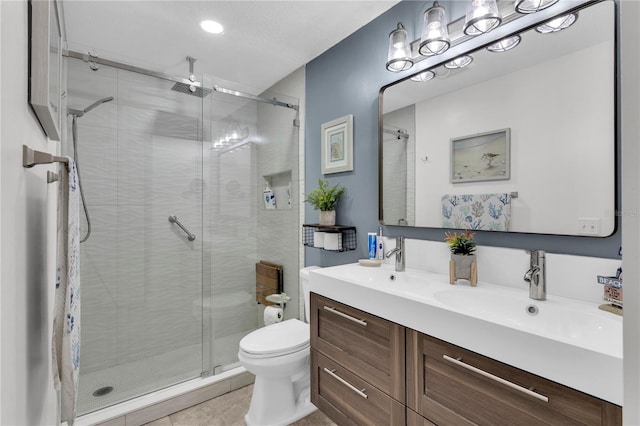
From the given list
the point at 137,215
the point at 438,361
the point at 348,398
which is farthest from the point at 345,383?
the point at 137,215

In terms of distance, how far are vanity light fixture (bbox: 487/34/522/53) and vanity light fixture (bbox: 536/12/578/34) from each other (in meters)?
0.08

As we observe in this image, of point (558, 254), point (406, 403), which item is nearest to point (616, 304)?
point (558, 254)

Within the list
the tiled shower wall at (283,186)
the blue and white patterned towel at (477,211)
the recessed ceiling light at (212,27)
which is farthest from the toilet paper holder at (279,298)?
the recessed ceiling light at (212,27)

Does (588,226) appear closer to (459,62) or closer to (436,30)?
(459,62)

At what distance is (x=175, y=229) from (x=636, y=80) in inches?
100

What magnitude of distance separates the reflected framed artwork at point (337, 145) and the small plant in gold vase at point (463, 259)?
90cm

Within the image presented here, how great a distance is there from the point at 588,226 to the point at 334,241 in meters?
1.31

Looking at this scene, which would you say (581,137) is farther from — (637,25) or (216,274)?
(216,274)

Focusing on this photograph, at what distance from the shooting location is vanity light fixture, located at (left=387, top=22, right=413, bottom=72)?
1705 millimetres

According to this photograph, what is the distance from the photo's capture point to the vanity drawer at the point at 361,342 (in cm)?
124

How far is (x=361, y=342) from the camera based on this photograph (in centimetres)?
139

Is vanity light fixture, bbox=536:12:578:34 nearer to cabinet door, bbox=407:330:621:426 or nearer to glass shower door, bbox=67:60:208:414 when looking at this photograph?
cabinet door, bbox=407:330:621:426

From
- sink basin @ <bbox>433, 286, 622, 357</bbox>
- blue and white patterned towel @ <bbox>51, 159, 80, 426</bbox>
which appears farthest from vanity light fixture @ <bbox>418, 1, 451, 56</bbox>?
blue and white patterned towel @ <bbox>51, 159, 80, 426</bbox>

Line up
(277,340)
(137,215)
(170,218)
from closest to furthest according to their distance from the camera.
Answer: (277,340) → (137,215) → (170,218)
